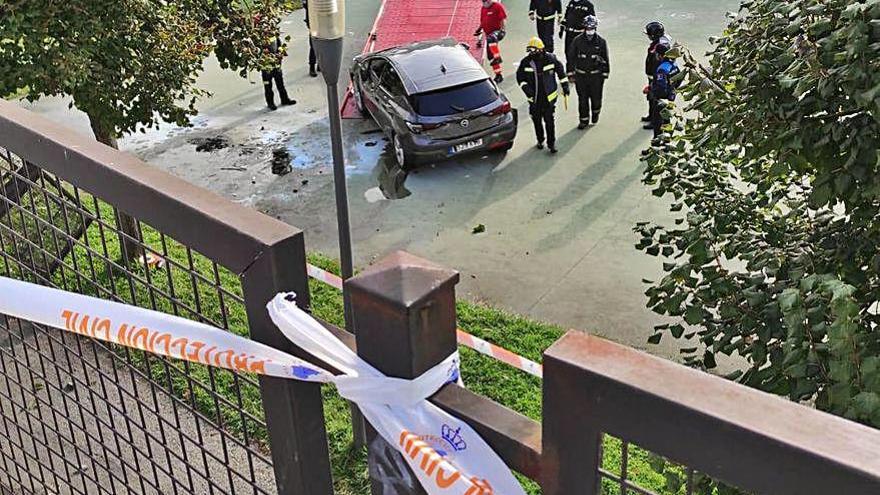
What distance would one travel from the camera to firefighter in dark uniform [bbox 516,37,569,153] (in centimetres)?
1163

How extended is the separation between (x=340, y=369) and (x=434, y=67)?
1071 cm

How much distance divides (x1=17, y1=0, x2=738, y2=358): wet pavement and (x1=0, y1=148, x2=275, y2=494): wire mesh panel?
2471 millimetres

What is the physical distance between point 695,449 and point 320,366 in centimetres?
79

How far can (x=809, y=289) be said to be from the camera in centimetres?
303

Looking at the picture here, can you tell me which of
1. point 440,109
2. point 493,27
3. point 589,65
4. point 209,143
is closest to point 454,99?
point 440,109

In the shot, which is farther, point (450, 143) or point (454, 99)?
point (454, 99)

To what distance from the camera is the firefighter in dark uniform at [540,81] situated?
1163 centimetres

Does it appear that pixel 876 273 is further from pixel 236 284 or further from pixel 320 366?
pixel 236 284

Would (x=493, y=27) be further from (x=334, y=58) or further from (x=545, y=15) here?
(x=334, y=58)

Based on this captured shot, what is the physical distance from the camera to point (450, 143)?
11.7 meters

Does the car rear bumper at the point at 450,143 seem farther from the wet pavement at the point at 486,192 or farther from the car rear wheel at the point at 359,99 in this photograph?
the car rear wheel at the point at 359,99

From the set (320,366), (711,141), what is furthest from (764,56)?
(320,366)

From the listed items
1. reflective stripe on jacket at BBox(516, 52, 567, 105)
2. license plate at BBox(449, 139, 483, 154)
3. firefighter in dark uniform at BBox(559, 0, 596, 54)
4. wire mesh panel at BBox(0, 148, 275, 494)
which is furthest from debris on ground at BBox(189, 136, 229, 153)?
firefighter in dark uniform at BBox(559, 0, 596, 54)

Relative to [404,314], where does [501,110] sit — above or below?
below
